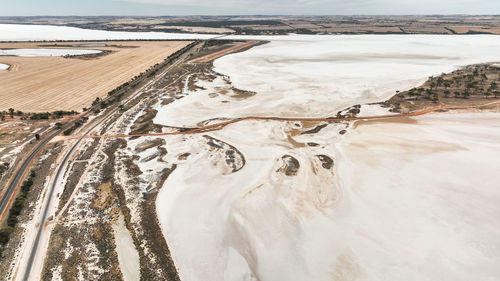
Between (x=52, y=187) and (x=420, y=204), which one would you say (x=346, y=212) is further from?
(x=52, y=187)

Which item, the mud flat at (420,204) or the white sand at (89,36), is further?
the white sand at (89,36)

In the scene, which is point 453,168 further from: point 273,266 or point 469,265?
point 273,266

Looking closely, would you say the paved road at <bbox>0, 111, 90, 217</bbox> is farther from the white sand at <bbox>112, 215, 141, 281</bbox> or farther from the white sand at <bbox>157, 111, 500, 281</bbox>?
the white sand at <bbox>157, 111, 500, 281</bbox>

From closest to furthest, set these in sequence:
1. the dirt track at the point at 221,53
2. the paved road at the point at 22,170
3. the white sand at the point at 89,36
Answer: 1. the paved road at the point at 22,170
2. the dirt track at the point at 221,53
3. the white sand at the point at 89,36

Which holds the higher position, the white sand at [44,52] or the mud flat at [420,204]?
the white sand at [44,52]

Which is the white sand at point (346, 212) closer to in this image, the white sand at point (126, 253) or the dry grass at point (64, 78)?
the white sand at point (126, 253)

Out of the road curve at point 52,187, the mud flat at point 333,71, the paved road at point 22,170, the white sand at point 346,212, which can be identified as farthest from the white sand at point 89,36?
the white sand at point 346,212

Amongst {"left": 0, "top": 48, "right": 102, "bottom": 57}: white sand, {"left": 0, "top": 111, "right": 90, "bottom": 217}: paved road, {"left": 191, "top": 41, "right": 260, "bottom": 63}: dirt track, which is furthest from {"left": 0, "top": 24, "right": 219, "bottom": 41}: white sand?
{"left": 0, "top": 111, "right": 90, "bottom": 217}: paved road

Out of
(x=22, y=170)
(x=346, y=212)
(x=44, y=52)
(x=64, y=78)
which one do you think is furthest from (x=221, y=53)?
(x=346, y=212)

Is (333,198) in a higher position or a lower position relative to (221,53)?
lower

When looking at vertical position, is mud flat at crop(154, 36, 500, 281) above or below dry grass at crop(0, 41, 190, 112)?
below
